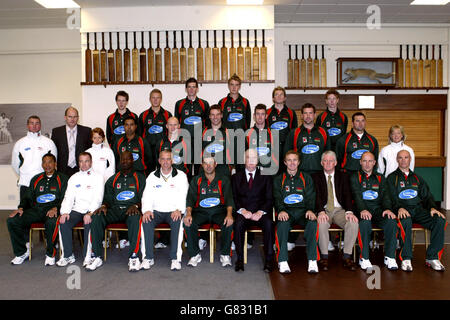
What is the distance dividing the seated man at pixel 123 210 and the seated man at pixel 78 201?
106 millimetres

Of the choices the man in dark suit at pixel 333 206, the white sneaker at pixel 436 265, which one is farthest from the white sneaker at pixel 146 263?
the white sneaker at pixel 436 265

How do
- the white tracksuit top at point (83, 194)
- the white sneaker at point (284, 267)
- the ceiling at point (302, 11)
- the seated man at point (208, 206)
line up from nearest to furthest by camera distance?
1. the white sneaker at point (284, 267)
2. the seated man at point (208, 206)
3. the white tracksuit top at point (83, 194)
4. the ceiling at point (302, 11)

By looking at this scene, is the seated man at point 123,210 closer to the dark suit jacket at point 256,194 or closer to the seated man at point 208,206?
the seated man at point 208,206

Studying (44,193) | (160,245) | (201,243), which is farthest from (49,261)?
(201,243)

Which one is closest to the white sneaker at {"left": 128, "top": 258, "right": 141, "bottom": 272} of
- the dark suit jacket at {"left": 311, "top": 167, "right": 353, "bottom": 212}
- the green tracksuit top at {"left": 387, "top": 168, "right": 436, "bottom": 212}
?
the dark suit jacket at {"left": 311, "top": 167, "right": 353, "bottom": 212}

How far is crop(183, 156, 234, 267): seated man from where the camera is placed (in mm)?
3520

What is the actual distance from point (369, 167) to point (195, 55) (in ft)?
10.3

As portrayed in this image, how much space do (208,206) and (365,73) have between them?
13.7 ft

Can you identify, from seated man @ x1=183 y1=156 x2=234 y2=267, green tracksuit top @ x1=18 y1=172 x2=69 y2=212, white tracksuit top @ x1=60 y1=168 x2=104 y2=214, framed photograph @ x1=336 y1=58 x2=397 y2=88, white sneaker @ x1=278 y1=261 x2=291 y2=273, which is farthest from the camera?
framed photograph @ x1=336 y1=58 x2=397 y2=88

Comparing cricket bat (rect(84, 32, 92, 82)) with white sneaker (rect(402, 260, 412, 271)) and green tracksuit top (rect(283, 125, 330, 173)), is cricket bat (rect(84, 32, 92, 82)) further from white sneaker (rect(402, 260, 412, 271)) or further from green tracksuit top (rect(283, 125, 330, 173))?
white sneaker (rect(402, 260, 412, 271))

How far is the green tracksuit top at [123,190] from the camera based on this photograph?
3812 millimetres

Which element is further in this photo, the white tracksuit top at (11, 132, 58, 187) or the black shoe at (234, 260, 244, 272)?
the white tracksuit top at (11, 132, 58, 187)

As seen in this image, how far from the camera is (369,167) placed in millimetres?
3672

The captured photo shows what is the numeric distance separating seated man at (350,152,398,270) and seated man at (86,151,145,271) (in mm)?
2146
